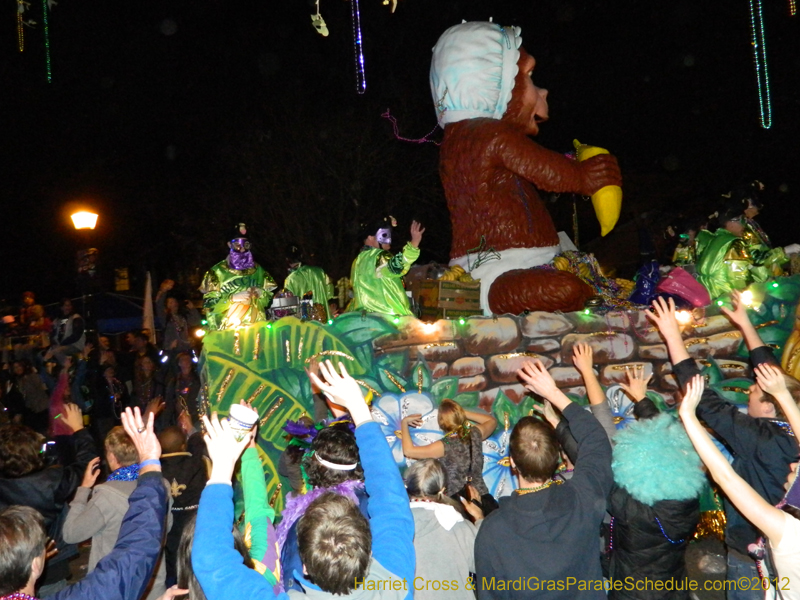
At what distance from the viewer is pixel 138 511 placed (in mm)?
2561

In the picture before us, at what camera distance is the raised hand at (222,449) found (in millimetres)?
2207

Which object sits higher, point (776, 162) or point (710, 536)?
point (776, 162)

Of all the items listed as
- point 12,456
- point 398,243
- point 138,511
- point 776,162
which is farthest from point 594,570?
point 398,243

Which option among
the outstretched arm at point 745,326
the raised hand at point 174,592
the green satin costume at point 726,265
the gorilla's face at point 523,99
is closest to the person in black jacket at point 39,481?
the raised hand at point 174,592

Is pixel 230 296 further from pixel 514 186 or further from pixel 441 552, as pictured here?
pixel 441 552

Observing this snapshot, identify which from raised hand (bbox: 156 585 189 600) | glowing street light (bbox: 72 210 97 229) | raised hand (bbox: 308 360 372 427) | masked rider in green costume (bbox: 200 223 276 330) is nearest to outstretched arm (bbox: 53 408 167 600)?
raised hand (bbox: 156 585 189 600)

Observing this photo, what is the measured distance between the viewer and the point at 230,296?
649 cm

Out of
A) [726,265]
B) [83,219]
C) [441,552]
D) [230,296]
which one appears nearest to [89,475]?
[441,552]

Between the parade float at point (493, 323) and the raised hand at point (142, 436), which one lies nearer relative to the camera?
the raised hand at point (142, 436)

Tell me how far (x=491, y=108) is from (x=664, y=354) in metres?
2.67

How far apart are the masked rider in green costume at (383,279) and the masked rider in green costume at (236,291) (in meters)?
0.92

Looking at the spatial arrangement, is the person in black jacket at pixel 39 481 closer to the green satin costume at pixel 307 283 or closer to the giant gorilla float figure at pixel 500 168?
the green satin costume at pixel 307 283

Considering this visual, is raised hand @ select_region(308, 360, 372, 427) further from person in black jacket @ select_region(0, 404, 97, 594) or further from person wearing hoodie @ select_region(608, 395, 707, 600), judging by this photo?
person in black jacket @ select_region(0, 404, 97, 594)

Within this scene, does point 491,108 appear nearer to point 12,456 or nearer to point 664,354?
point 664,354
